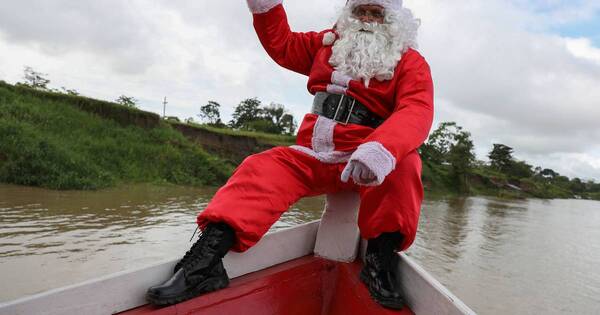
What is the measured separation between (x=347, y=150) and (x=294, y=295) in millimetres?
555

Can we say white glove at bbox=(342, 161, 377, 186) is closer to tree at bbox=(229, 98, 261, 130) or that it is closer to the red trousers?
the red trousers

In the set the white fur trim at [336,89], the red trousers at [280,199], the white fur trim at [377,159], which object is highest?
the white fur trim at [336,89]

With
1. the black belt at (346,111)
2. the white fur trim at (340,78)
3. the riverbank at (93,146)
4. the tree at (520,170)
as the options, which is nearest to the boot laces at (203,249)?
the black belt at (346,111)

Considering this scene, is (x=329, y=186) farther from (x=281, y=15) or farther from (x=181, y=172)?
(x=181, y=172)

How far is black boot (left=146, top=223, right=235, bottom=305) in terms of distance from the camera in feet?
3.72

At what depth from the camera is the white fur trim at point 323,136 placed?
1554mm

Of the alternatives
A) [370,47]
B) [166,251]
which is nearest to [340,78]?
[370,47]

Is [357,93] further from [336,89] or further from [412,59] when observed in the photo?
[412,59]

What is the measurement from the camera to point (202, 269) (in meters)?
1.19

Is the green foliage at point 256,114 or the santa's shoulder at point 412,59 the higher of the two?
the green foliage at point 256,114

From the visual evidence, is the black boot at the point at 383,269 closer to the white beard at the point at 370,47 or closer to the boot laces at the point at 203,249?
the boot laces at the point at 203,249

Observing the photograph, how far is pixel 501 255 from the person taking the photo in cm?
495

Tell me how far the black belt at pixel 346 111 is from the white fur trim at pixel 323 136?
0.04 m

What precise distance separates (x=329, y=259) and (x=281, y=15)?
103 cm
